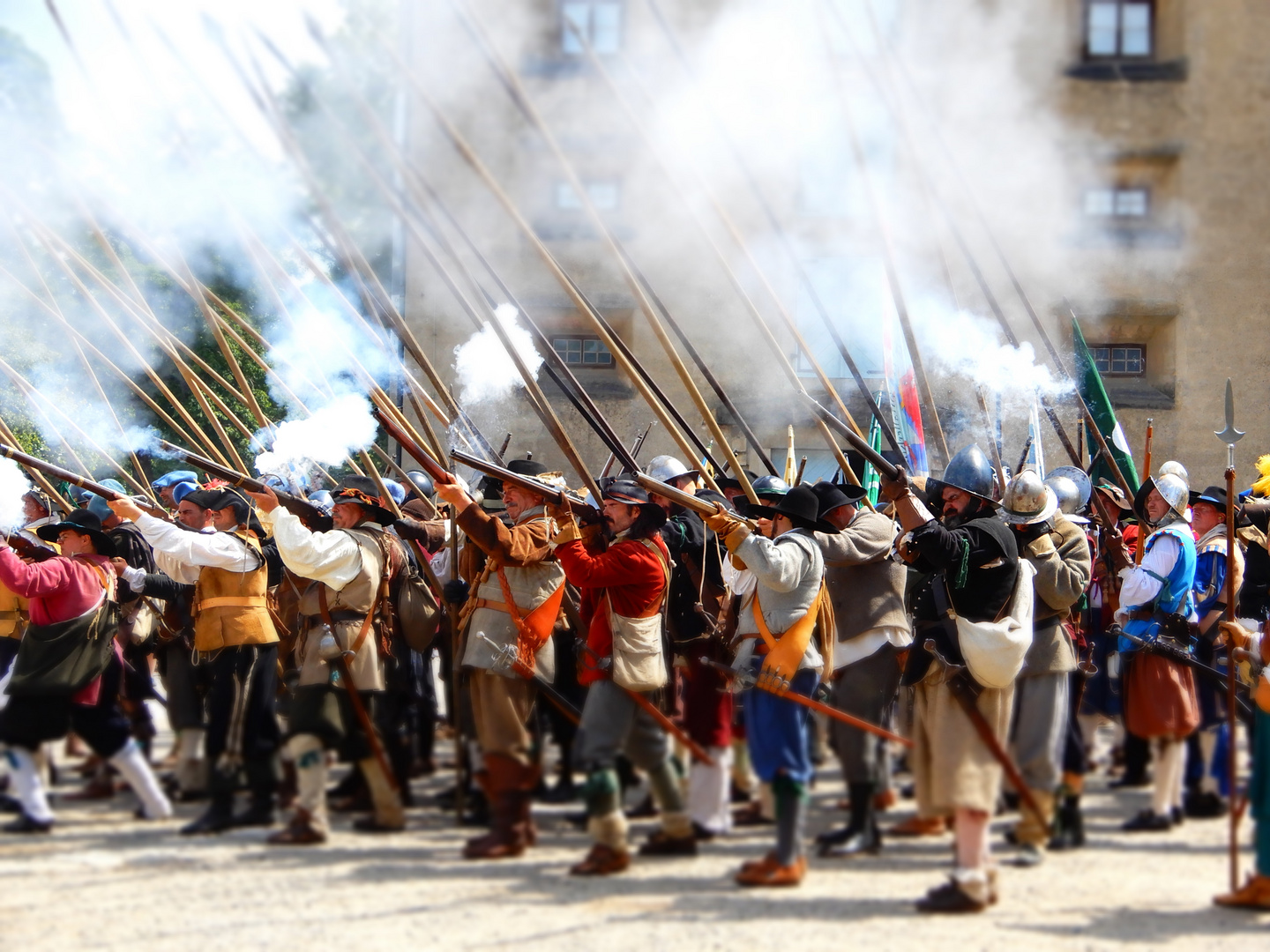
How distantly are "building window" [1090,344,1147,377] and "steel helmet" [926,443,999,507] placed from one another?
31.9 ft

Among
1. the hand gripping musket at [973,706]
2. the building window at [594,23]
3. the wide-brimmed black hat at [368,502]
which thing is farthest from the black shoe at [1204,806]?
the building window at [594,23]

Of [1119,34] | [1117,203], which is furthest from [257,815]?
[1119,34]

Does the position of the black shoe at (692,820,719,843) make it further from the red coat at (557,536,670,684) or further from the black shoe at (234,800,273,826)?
the black shoe at (234,800,273,826)

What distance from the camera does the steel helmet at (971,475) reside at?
15.6 ft

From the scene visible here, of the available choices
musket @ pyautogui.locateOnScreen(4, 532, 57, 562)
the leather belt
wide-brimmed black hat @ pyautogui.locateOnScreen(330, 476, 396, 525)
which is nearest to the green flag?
wide-brimmed black hat @ pyautogui.locateOnScreen(330, 476, 396, 525)

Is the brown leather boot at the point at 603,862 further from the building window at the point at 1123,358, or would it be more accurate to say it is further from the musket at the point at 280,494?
the building window at the point at 1123,358

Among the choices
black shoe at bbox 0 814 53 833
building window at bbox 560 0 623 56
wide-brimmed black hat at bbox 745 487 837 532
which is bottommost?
black shoe at bbox 0 814 53 833

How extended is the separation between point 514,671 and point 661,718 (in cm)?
60

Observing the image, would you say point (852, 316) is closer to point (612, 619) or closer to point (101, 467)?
point (101, 467)

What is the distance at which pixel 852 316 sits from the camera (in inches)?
494

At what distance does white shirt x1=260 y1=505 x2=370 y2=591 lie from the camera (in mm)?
5035

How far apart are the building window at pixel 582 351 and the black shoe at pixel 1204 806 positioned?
7.84m

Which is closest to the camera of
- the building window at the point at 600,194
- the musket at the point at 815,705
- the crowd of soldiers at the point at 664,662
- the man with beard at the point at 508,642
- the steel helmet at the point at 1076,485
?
the crowd of soldiers at the point at 664,662

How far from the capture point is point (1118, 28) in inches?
606
